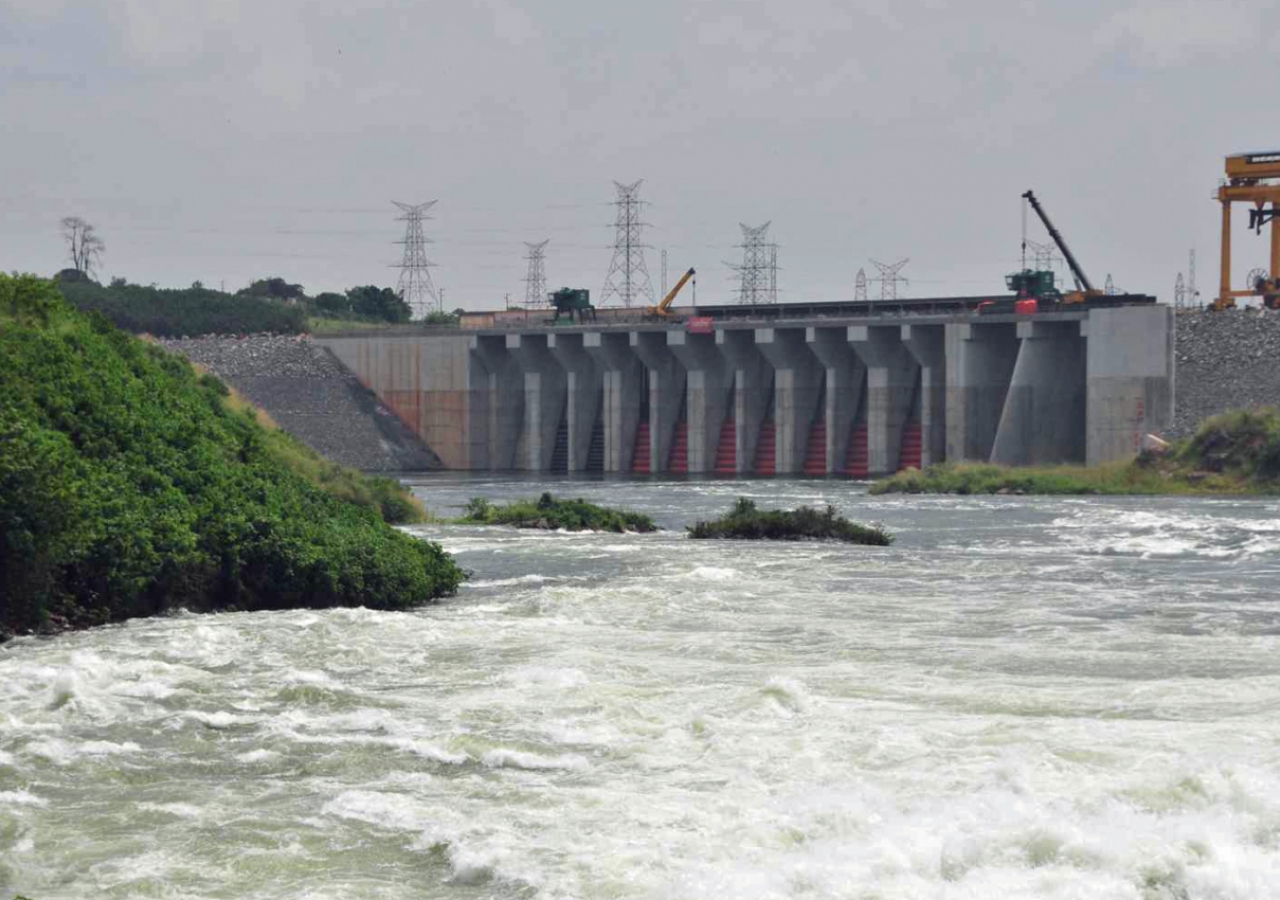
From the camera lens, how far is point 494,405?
9200 centimetres

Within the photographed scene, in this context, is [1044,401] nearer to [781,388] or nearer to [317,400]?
[781,388]

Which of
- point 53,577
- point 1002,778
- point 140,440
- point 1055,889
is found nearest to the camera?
point 1055,889

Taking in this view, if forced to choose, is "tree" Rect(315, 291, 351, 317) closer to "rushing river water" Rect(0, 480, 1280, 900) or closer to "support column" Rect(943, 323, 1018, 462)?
"support column" Rect(943, 323, 1018, 462)

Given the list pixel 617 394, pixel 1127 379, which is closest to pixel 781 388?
pixel 617 394

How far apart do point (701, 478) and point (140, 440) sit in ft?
177

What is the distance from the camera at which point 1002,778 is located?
1430cm

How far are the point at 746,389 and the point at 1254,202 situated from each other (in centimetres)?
2332

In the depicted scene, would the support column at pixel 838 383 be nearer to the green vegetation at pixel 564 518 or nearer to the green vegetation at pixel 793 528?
the green vegetation at pixel 564 518

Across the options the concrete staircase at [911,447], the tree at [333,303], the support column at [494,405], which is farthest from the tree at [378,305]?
the concrete staircase at [911,447]

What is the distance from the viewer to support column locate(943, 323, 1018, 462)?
75125mm

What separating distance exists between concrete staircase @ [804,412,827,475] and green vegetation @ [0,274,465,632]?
52.3m

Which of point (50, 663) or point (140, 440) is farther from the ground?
point (140, 440)

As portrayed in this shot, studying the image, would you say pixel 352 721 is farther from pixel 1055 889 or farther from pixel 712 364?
pixel 712 364

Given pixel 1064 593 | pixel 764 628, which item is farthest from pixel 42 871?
pixel 1064 593
